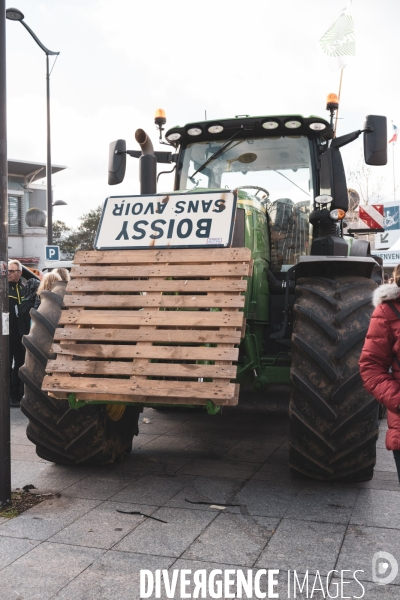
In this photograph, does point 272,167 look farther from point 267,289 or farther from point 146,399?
point 146,399

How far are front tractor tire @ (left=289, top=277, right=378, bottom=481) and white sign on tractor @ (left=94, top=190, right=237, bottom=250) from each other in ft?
2.81

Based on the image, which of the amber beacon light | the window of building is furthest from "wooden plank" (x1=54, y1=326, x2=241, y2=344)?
the window of building

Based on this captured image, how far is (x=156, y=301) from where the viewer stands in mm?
4609

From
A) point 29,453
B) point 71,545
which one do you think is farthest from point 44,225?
point 71,545

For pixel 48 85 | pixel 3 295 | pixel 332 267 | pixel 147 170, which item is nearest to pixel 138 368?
pixel 3 295

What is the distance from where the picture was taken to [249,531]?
4.07 m

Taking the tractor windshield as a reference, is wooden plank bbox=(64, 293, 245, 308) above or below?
below

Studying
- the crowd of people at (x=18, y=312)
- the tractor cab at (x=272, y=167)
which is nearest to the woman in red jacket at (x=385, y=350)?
the tractor cab at (x=272, y=167)

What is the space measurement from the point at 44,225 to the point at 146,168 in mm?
28271

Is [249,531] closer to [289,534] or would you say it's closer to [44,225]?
[289,534]

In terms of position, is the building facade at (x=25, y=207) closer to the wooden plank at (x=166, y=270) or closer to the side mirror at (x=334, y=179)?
the side mirror at (x=334, y=179)

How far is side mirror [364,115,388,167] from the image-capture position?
17.9 ft

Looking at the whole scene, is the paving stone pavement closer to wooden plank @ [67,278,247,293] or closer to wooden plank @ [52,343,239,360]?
wooden plank @ [52,343,239,360]

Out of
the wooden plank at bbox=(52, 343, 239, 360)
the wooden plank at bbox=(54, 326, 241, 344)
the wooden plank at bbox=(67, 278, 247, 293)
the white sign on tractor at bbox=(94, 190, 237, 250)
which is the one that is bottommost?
the wooden plank at bbox=(52, 343, 239, 360)
